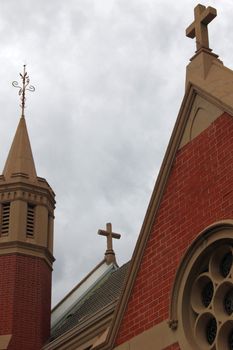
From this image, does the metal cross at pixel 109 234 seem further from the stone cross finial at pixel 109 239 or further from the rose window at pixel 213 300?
the rose window at pixel 213 300

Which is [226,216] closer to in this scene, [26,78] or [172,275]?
[172,275]

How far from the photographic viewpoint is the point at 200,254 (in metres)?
11.6

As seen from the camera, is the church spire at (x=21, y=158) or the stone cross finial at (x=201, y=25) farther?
the church spire at (x=21, y=158)

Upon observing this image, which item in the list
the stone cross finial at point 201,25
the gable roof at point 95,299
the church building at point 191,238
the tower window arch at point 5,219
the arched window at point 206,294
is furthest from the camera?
the tower window arch at point 5,219

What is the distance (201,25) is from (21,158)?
13.9m

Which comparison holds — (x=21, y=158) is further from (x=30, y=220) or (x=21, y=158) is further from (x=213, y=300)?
(x=213, y=300)

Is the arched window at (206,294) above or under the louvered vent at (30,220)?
under

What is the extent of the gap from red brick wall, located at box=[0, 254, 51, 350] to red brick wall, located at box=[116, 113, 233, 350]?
1062 centimetres

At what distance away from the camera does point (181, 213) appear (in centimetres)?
1245

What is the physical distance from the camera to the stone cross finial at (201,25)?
13.9 metres

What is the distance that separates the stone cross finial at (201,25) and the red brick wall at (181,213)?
2.29m

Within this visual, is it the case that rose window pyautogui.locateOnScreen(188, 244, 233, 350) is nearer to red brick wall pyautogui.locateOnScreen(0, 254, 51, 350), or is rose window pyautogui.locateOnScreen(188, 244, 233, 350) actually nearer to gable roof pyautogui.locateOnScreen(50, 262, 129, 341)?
gable roof pyautogui.locateOnScreen(50, 262, 129, 341)

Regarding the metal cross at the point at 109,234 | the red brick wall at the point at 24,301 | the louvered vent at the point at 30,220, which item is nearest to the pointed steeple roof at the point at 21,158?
the louvered vent at the point at 30,220

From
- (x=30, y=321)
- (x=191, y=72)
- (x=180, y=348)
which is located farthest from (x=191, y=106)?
(x=30, y=321)
